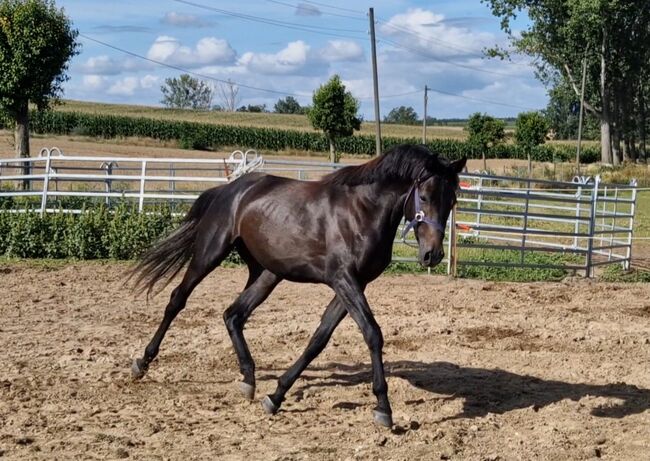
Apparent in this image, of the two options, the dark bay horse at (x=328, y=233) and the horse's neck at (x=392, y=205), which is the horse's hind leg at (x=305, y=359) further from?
the horse's neck at (x=392, y=205)

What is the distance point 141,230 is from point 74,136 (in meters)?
47.7

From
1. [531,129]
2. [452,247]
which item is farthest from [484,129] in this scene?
[452,247]

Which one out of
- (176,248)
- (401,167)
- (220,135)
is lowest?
(220,135)

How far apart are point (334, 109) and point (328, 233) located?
124 ft

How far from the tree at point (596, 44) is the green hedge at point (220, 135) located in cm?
1045

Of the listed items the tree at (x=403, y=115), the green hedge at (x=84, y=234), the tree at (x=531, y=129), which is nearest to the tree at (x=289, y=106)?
the tree at (x=403, y=115)

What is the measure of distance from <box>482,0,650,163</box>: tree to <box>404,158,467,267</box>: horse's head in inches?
1782

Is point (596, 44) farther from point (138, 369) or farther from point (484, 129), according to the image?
point (138, 369)

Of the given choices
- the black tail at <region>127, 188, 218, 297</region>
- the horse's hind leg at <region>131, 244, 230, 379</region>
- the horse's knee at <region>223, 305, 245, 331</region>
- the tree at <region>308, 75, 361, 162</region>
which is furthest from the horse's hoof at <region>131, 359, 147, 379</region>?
the tree at <region>308, 75, 361, 162</region>

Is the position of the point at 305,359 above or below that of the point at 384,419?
above

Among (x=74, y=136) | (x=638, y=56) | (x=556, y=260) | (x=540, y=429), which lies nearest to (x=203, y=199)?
(x=540, y=429)

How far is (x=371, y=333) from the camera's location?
5301 millimetres

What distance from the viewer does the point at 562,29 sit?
162 ft

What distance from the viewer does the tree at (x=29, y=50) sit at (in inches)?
863
